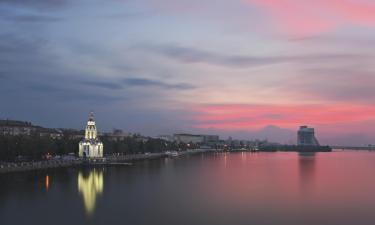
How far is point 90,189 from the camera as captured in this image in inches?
1175

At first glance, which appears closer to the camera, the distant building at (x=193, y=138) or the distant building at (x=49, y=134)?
the distant building at (x=49, y=134)

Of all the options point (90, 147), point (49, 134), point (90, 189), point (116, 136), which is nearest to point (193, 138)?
point (116, 136)

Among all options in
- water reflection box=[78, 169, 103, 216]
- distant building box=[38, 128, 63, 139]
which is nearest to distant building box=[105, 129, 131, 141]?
distant building box=[38, 128, 63, 139]

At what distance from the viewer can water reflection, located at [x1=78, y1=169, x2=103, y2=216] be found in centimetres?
2358

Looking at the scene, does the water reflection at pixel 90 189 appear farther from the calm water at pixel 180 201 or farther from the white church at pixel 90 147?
the white church at pixel 90 147

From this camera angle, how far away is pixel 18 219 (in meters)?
19.7

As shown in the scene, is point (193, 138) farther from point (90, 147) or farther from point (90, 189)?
point (90, 189)

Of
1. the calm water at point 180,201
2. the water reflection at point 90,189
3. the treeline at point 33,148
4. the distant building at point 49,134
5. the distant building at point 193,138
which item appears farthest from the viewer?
the distant building at point 193,138

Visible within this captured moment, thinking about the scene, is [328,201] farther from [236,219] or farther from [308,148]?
[308,148]

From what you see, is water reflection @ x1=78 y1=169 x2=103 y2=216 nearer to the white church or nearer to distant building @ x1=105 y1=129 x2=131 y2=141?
the white church

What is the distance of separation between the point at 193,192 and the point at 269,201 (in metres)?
5.06

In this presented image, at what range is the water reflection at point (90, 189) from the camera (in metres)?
23.6

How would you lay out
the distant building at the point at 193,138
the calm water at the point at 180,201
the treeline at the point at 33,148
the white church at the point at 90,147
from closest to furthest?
the calm water at the point at 180,201 → the treeline at the point at 33,148 → the white church at the point at 90,147 → the distant building at the point at 193,138

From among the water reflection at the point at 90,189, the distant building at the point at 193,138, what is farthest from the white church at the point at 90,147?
the distant building at the point at 193,138
